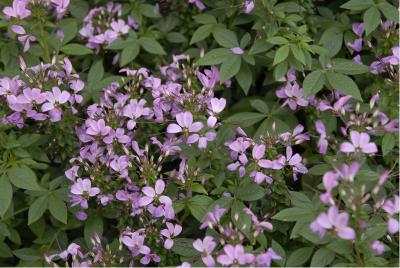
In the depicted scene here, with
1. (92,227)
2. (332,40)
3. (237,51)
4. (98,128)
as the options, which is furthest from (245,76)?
(92,227)

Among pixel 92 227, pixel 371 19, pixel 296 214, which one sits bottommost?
pixel 92 227

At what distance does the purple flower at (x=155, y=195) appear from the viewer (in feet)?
8.71

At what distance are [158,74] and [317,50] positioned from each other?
0.98m

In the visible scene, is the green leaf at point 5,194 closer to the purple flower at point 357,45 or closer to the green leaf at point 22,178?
the green leaf at point 22,178

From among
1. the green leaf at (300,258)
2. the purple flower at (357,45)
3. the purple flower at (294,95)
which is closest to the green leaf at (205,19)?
the purple flower at (294,95)

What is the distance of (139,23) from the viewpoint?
12.3 ft

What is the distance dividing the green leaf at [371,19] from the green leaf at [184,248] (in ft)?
4.79

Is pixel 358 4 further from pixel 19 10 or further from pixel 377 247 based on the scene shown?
pixel 19 10

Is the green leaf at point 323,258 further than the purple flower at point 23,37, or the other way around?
the purple flower at point 23,37

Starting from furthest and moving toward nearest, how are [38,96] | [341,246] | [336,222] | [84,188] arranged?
[38,96] < [84,188] < [341,246] < [336,222]

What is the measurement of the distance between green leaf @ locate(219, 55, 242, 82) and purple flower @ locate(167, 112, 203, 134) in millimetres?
491

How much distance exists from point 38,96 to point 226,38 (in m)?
1.12

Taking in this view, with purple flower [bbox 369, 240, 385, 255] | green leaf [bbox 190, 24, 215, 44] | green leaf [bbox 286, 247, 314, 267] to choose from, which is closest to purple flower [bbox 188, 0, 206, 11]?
green leaf [bbox 190, 24, 215, 44]

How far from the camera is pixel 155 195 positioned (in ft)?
8.84
